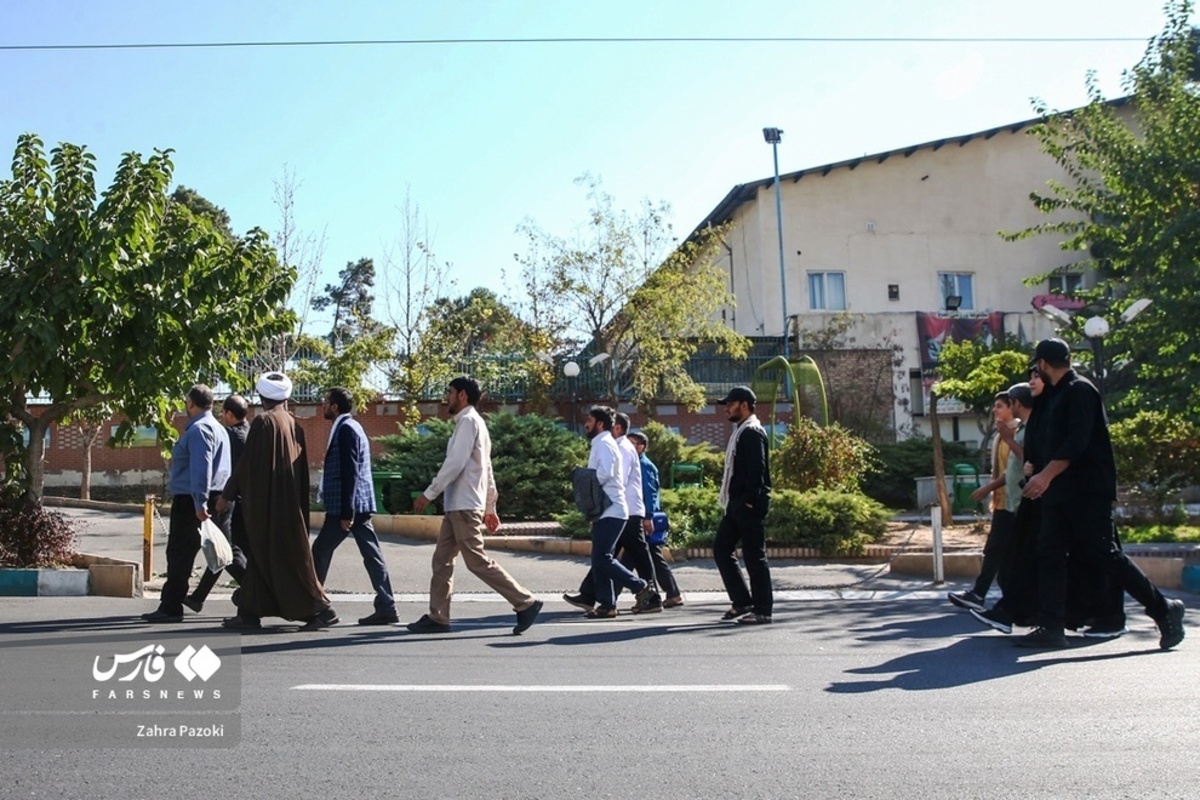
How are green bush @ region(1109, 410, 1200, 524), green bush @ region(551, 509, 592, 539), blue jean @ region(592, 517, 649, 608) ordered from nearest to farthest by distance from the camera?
blue jean @ region(592, 517, 649, 608)
green bush @ region(551, 509, 592, 539)
green bush @ region(1109, 410, 1200, 524)

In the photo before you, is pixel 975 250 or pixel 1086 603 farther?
pixel 975 250

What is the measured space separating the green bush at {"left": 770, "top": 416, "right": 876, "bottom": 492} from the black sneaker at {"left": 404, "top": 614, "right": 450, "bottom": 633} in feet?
29.2

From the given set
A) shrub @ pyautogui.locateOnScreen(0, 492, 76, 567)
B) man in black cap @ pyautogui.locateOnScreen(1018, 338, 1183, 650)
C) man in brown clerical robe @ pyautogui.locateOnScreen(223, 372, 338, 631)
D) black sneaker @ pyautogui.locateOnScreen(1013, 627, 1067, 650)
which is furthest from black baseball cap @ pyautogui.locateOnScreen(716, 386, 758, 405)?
shrub @ pyautogui.locateOnScreen(0, 492, 76, 567)

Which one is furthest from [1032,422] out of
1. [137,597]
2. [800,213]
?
[800,213]

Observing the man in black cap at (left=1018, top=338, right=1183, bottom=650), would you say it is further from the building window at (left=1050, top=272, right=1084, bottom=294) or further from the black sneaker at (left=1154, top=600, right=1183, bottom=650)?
the building window at (left=1050, top=272, right=1084, bottom=294)

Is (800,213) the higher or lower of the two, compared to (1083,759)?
higher

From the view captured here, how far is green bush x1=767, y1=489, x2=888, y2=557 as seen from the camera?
13.8 metres

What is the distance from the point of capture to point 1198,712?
554 centimetres

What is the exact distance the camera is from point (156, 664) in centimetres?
664

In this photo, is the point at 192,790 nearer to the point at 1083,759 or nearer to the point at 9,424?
the point at 1083,759

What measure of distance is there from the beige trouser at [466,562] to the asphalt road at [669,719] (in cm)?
28

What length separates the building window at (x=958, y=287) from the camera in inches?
1259

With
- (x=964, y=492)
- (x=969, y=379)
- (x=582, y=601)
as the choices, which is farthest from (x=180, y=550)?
(x=964, y=492)

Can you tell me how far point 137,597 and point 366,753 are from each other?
624cm
